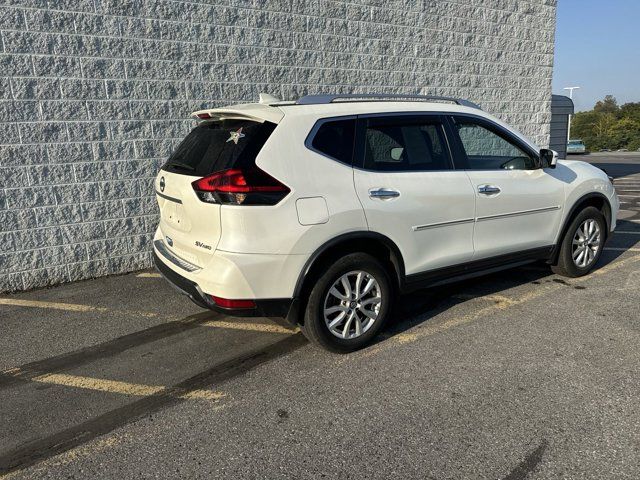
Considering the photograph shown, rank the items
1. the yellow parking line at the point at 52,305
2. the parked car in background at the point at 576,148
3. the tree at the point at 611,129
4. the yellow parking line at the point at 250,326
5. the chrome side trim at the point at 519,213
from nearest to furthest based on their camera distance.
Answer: the yellow parking line at the point at 250,326 → the chrome side trim at the point at 519,213 → the yellow parking line at the point at 52,305 → the parked car in background at the point at 576,148 → the tree at the point at 611,129

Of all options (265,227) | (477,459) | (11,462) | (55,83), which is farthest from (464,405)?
(55,83)

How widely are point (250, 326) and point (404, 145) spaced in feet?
6.65

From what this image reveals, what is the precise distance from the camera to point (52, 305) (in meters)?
5.18

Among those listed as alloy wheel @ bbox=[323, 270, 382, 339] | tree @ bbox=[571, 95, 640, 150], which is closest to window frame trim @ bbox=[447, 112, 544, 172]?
alloy wheel @ bbox=[323, 270, 382, 339]

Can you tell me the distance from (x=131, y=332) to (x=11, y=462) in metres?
1.74

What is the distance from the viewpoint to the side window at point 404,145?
13.0 ft

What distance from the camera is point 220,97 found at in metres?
6.45

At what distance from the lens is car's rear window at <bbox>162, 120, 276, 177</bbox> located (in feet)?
11.4

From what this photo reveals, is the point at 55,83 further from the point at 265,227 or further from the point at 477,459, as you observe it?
the point at 477,459

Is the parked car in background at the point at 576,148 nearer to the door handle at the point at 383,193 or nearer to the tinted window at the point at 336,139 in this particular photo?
the door handle at the point at 383,193

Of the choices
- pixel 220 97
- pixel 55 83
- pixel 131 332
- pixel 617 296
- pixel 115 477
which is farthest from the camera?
pixel 220 97

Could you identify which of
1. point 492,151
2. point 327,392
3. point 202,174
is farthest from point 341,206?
point 492,151

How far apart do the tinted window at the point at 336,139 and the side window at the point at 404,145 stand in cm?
14

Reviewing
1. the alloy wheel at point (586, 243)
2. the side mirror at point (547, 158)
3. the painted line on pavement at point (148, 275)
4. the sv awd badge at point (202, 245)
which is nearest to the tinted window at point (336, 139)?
the sv awd badge at point (202, 245)
